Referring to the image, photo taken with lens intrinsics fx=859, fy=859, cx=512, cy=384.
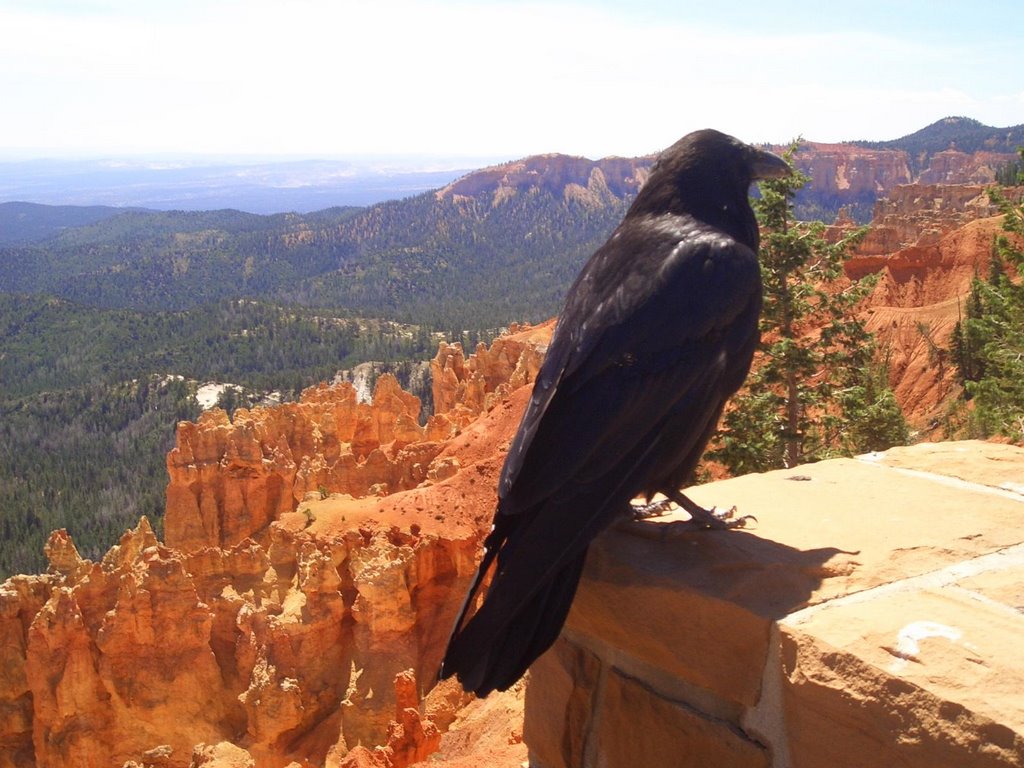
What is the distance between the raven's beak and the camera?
3.02 m

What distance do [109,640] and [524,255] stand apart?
103046 mm

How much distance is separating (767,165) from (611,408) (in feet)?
4.51

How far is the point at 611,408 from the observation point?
2.21 meters

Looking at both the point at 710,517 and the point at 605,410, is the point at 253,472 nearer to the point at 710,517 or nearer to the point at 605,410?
the point at 710,517

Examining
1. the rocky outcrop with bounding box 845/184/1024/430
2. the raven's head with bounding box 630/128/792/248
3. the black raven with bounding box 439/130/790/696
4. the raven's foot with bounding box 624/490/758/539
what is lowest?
the rocky outcrop with bounding box 845/184/1024/430

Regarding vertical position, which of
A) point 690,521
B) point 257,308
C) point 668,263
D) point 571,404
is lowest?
point 257,308

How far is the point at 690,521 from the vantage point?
2500mm

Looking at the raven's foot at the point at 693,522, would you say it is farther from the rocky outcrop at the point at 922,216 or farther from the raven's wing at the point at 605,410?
the rocky outcrop at the point at 922,216

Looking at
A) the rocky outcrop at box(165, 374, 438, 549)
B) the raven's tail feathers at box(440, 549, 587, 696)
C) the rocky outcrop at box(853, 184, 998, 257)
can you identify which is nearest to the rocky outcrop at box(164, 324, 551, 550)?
the rocky outcrop at box(165, 374, 438, 549)

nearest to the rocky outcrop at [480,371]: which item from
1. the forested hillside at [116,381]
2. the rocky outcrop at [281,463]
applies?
the rocky outcrop at [281,463]

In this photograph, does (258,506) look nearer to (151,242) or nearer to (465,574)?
(465,574)

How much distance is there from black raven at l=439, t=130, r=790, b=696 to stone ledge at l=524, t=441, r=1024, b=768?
23 cm

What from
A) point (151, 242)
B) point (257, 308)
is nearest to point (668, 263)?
point (257, 308)

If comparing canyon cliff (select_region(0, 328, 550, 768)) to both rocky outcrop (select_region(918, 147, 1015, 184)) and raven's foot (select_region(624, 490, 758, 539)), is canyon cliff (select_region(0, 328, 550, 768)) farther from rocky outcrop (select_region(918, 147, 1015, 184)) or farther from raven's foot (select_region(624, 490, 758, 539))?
rocky outcrop (select_region(918, 147, 1015, 184))
